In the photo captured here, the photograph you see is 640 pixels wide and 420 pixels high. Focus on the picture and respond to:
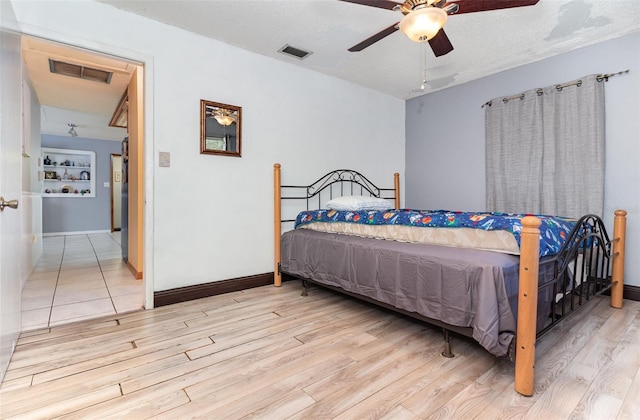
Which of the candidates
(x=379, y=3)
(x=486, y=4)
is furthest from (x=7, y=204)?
(x=486, y=4)

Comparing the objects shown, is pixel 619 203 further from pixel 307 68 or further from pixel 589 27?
pixel 307 68

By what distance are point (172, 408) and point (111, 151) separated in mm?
7776

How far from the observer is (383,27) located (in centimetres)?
261

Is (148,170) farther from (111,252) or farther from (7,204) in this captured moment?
(111,252)

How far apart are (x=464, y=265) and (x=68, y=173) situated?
→ 8.36 meters

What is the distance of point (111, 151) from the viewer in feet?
24.0

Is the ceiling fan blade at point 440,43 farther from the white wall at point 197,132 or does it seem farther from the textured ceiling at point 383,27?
the white wall at point 197,132

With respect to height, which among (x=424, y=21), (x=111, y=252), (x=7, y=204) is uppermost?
(x=424, y=21)

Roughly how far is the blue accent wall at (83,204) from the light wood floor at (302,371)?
612cm

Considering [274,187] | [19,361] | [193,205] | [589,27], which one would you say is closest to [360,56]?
[274,187]

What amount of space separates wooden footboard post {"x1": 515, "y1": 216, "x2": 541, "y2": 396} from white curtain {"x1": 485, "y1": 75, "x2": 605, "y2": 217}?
2154 mm

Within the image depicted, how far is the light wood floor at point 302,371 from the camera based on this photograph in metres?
1.29

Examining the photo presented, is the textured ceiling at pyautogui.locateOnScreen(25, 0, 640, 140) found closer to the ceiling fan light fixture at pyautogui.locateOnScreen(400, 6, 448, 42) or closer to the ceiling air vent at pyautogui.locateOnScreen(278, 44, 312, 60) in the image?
the ceiling air vent at pyautogui.locateOnScreen(278, 44, 312, 60)

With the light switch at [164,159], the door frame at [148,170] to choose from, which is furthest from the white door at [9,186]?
the light switch at [164,159]
